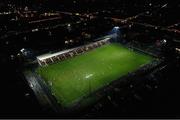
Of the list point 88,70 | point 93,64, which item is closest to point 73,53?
point 93,64

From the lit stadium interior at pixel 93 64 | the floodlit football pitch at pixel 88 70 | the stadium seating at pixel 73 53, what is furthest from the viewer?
the stadium seating at pixel 73 53

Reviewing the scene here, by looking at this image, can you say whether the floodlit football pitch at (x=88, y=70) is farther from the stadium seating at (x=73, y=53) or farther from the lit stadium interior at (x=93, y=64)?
the stadium seating at (x=73, y=53)

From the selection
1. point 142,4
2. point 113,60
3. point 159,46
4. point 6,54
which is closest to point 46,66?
point 6,54

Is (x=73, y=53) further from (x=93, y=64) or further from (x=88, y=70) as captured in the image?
(x=88, y=70)

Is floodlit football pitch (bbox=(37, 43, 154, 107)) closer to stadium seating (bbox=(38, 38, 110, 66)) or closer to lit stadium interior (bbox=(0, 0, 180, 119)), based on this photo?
lit stadium interior (bbox=(0, 0, 180, 119))

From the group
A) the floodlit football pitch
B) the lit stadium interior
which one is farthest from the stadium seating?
the floodlit football pitch

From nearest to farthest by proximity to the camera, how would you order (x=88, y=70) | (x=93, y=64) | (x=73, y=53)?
(x=88, y=70)
(x=93, y=64)
(x=73, y=53)

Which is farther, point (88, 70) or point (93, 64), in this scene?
point (93, 64)

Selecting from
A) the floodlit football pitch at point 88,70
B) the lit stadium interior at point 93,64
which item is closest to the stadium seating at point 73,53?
the lit stadium interior at point 93,64
